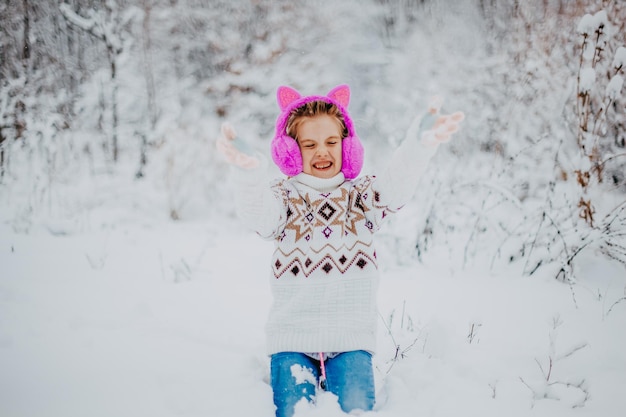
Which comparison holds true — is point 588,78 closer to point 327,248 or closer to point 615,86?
point 615,86

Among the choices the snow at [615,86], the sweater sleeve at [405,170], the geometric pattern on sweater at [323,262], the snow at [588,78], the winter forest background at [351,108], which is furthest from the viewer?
the winter forest background at [351,108]

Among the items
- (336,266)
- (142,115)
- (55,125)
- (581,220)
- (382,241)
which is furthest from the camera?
(142,115)

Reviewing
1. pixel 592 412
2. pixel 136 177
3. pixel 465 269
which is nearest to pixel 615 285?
pixel 465 269

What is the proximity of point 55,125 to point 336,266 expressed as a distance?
6.12m

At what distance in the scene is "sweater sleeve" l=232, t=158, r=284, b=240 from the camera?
4.45 ft

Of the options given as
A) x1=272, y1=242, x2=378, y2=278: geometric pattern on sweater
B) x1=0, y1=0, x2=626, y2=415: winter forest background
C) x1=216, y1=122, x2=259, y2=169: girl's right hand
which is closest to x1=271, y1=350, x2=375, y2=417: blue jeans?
x1=272, y1=242, x2=378, y2=278: geometric pattern on sweater

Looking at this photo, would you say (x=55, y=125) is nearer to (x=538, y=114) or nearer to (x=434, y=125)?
(x=434, y=125)

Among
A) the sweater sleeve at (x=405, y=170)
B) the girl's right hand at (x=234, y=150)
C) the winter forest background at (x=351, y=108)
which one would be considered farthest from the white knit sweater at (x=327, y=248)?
the winter forest background at (x=351, y=108)

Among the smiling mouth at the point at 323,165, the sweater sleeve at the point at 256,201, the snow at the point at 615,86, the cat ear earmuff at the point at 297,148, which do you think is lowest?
the sweater sleeve at the point at 256,201

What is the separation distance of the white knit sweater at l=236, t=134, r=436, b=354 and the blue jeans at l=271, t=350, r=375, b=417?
0.15ft

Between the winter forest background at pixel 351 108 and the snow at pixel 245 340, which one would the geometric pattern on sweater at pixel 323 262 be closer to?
the snow at pixel 245 340

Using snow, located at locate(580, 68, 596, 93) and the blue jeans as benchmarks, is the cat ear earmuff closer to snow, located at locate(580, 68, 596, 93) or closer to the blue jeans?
the blue jeans

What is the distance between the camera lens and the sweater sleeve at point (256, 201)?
136 centimetres

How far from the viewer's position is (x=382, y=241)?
3.33 m
